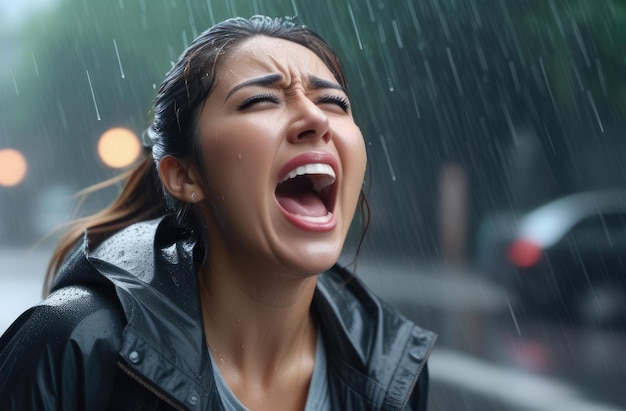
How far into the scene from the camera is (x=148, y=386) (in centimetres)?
229

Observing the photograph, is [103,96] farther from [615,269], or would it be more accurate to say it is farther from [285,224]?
[285,224]

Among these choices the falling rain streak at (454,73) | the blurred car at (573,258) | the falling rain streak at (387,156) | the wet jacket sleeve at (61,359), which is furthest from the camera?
the falling rain streak at (387,156)

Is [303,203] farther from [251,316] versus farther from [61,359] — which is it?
[61,359]

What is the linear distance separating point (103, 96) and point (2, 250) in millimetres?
7934

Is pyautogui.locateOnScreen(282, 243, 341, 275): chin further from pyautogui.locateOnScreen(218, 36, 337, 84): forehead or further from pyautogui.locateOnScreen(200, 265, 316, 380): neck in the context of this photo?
pyautogui.locateOnScreen(218, 36, 337, 84): forehead

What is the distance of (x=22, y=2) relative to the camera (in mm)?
20094

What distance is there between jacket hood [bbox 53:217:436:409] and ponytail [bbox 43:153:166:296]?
202 mm

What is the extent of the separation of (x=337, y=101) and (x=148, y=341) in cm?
87

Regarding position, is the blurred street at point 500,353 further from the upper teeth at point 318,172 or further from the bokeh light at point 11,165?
the bokeh light at point 11,165

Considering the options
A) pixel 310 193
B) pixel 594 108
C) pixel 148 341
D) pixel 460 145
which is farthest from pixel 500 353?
pixel 460 145

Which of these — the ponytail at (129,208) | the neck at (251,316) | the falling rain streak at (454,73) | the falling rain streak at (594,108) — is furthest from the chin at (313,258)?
the falling rain streak at (454,73)

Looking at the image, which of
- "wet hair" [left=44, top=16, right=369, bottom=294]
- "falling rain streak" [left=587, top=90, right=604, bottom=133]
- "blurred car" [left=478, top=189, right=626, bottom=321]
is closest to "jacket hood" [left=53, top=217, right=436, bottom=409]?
"wet hair" [left=44, top=16, right=369, bottom=294]

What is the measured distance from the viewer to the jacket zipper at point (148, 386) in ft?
7.46

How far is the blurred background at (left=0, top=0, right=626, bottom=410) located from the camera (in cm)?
948
